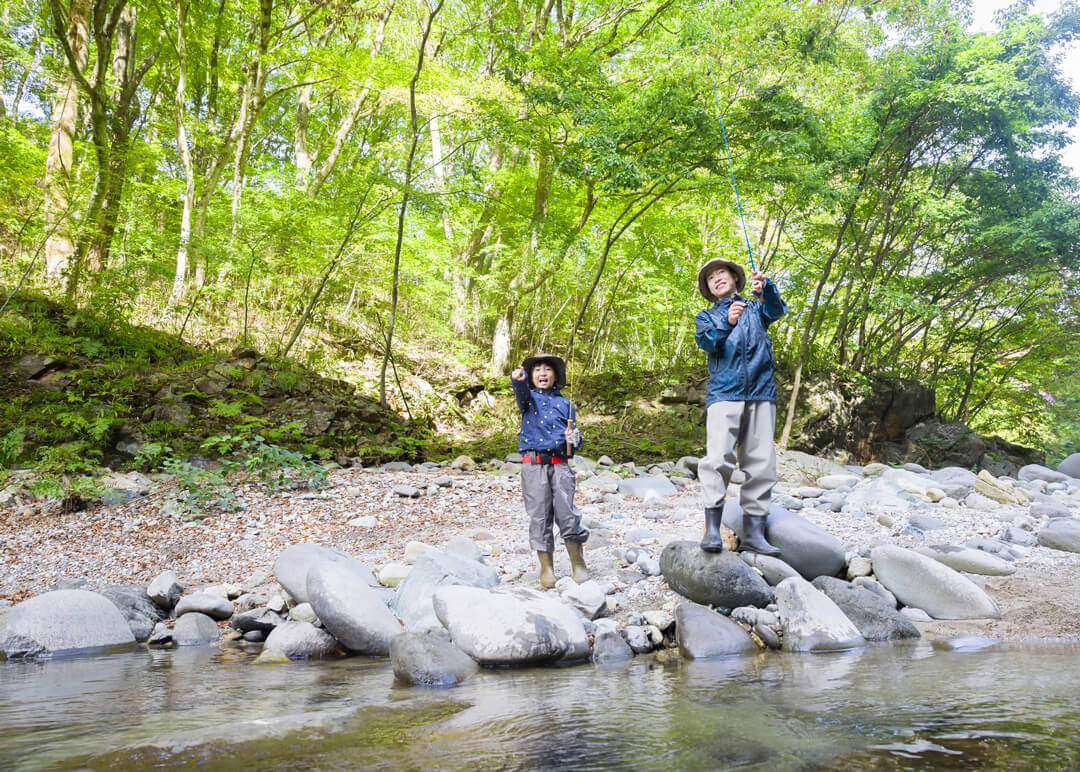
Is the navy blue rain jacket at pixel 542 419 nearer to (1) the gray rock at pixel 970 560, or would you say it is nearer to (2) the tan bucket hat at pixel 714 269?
(2) the tan bucket hat at pixel 714 269

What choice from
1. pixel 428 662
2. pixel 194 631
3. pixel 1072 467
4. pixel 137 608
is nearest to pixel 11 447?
pixel 137 608

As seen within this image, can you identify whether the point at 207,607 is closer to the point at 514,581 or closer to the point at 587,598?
the point at 514,581

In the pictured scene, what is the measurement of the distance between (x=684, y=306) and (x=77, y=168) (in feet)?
34.1

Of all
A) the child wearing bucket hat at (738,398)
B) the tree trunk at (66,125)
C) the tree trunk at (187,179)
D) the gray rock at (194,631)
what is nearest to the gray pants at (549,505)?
the child wearing bucket hat at (738,398)

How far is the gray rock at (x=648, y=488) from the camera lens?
23.0ft

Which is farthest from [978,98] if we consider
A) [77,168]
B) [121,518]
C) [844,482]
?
[77,168]

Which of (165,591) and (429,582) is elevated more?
(429,582)

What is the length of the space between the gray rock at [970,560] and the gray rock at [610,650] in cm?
240

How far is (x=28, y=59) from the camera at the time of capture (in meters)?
8.78

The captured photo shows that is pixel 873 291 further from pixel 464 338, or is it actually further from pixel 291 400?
pixel 291 400

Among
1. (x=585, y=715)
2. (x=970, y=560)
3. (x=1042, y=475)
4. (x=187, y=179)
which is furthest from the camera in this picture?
(x=187, y=179)

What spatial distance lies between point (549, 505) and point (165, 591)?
2.70m

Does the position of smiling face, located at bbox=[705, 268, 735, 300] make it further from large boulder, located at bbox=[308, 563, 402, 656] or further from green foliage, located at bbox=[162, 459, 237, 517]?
green foliage, located at bbox=[162, 459, 237, 517]

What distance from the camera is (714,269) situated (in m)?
3.90
